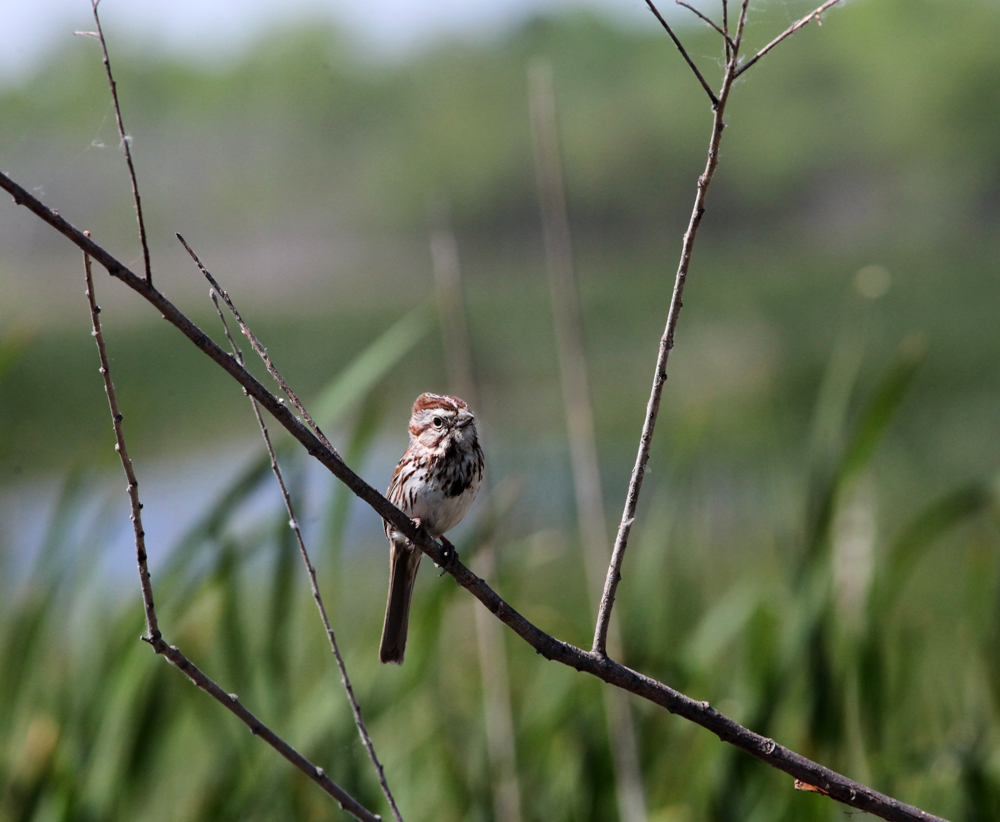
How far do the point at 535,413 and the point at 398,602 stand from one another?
12.8 meters

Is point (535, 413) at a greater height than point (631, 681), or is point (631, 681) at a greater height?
point (535, 413)

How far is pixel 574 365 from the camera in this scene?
3219mm

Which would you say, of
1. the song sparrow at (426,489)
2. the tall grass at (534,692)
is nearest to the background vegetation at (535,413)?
the tall grass at (534,692)

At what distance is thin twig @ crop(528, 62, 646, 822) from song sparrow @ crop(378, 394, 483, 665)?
94cm

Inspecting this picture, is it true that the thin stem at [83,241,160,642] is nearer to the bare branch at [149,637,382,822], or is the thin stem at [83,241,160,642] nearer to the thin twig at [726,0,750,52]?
the bare branch at [149,637,382,822]

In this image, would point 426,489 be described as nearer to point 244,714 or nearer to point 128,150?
point 244,714

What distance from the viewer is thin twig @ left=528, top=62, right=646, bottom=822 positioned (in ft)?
10.0

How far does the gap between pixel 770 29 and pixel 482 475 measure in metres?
1.02

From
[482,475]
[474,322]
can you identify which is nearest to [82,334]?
[474,322]

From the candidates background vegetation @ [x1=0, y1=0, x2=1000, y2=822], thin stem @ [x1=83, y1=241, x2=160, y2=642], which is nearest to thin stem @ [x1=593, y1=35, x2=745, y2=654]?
background vegetation @ [x1=0, y1=0, x2=1000, y2=822]

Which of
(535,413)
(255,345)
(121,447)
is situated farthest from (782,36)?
(535,413)

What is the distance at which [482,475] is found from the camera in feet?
7.24

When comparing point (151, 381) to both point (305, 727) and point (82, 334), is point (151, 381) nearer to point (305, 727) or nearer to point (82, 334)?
point (82, 334)

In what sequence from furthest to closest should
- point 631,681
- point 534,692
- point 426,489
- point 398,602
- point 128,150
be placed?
1. point 534,692
2. point 426,489
3. point 398,602
4. point 631,681
5. point 128,150
